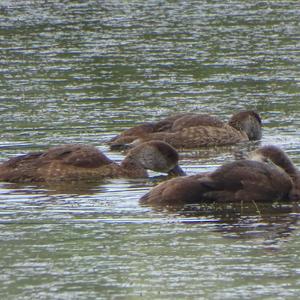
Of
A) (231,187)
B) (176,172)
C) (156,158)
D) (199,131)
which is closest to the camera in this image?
(231,187)

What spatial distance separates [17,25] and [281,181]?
20720mm

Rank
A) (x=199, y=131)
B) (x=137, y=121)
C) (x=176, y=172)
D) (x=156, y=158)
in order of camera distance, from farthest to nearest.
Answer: (x=137, y=121) → (x=199, y=131) → (x=156, y=158) → (x=176, y=172)

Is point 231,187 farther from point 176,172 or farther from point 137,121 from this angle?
point 137,121

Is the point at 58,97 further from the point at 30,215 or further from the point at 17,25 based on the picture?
the point at 17,25

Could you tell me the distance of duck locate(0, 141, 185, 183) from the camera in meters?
14.4

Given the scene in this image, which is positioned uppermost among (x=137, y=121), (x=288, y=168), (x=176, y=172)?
(x=288, y=168)

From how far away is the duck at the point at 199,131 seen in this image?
17609 millimetres

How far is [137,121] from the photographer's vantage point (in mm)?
18844

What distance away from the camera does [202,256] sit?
10062 mm

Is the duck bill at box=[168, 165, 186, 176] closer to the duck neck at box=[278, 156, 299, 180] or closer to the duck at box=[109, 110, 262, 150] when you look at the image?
the duck neck at box=[278, 156, 299, 180]

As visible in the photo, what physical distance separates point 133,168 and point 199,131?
303cm

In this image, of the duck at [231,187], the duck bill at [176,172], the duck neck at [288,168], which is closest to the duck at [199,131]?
the duck bill at [176,172]

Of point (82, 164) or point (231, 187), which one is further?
point (82, 164)

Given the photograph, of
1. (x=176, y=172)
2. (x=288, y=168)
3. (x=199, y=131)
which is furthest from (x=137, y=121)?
(x=288, y=168)
